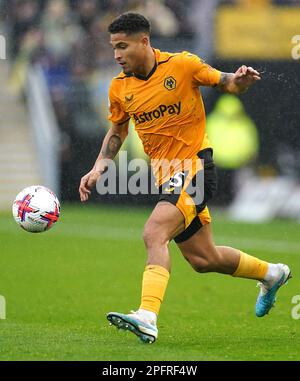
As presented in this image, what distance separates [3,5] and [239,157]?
17.8 feet

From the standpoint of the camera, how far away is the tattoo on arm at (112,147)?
7562 millimetres

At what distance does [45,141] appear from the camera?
20.0 m

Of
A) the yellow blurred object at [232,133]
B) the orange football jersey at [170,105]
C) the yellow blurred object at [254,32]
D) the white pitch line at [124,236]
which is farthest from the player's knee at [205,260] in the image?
the yellow blurred object at [254,32]

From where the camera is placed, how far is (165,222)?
683 cm

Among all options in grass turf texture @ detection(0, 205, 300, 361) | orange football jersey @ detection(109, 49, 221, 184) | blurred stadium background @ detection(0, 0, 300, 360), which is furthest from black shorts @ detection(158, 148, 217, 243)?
blurred stadium background @ detection(0, 0, 300, 360)

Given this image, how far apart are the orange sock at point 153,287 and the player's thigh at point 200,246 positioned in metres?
0.69

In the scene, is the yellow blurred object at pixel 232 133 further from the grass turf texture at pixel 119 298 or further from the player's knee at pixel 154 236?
the player's knee at pixel 154 236

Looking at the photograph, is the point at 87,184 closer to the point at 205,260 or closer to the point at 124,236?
the point at 205,260

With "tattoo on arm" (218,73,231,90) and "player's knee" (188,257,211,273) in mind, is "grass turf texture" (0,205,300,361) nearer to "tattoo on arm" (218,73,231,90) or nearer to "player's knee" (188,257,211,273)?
"player's knee" (188,257,211,273)

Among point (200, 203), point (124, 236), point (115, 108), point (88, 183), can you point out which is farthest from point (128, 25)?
point (124, 236)

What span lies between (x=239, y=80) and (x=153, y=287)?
5.07 feet

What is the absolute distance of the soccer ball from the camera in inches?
286

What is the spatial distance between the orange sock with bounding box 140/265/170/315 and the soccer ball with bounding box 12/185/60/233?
0.99m
